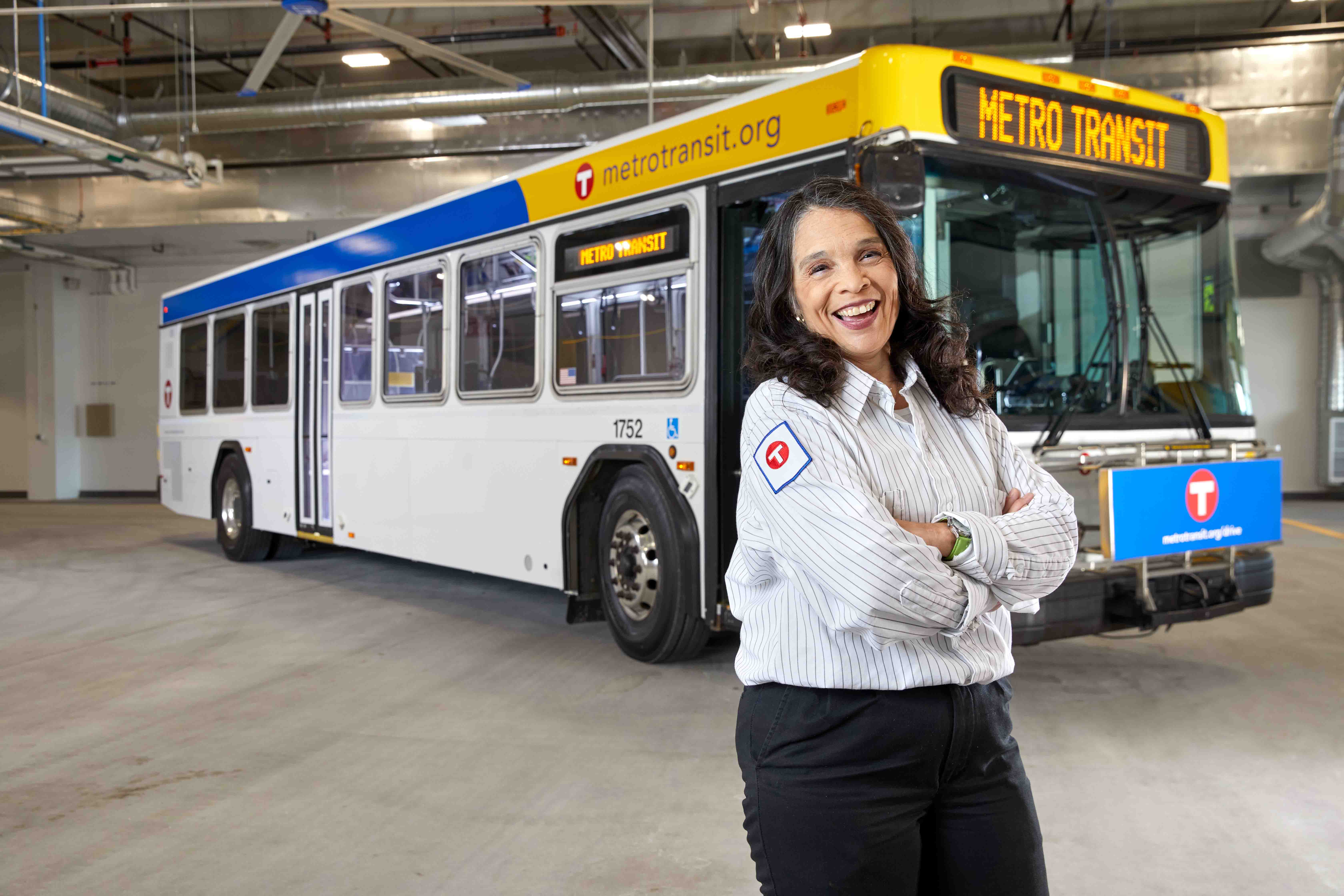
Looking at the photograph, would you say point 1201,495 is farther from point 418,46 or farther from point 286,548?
point 286,548

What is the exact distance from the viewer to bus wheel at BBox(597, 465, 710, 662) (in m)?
5.48

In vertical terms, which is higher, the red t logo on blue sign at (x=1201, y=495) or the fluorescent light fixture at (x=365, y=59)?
the fluorescent light fixture at (x=365, y=59)

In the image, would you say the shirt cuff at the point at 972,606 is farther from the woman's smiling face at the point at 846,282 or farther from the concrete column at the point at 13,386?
the concrete column at the point at 13,386

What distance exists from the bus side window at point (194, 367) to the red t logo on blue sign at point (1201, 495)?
9.47 meters

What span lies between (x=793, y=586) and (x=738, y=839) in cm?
216

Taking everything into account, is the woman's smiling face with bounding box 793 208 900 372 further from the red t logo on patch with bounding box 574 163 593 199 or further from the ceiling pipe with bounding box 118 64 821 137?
the ceiling pipe with bounding box 118 64 821 137

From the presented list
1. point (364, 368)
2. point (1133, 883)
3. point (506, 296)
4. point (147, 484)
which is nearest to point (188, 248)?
point (147, 484)

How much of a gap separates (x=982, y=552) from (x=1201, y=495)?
383cm

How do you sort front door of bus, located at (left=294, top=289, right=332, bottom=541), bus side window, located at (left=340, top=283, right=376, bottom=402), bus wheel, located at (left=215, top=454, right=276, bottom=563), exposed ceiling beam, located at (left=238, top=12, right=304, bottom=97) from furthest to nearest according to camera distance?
bus wheel, located at (left=215, top=454, right=276, bottom=563), front door of bus, located at (left=294, top=289, right=332, bottom=541), bus side window, located at (left=340, top=283, right=376, bottom=402), exposed ceiling beam, located at (left=238, top=12, right=304, bottom=97)

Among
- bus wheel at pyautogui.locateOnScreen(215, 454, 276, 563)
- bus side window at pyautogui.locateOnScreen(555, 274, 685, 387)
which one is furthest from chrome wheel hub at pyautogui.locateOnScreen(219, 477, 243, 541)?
bus side window at pyautogui.locateOnScreen(555, 274, 685, 387)

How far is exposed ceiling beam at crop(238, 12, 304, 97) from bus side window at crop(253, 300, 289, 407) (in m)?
1.79

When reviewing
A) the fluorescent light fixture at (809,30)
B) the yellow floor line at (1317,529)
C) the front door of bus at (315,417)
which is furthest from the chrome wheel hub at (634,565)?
the yellow floor line at (1317,529)

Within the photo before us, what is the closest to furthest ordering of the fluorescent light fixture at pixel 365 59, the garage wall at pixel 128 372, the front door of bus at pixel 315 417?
the front door of bus at pixel 315 417 < the fluorescent light fixture at pixel 365 59 < the garage wall at pixel 128 372

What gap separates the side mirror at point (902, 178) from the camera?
422cm
